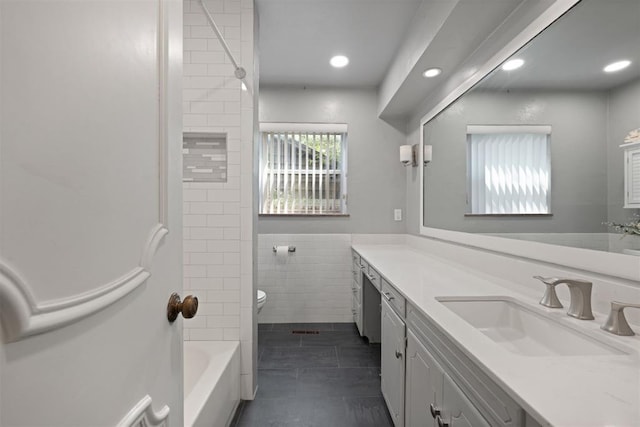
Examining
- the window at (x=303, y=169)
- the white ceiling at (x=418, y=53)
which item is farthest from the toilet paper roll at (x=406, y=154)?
the window at (x=303, y=169)

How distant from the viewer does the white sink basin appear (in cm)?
95

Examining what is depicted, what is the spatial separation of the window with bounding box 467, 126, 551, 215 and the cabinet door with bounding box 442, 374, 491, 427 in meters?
0.91

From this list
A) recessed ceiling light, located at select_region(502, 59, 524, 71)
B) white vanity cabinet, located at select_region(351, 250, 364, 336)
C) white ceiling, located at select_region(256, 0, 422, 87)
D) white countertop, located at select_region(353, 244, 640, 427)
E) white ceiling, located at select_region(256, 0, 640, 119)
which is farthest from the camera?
white vanity cabinet, located at select_region(351, 250, 364, 336)

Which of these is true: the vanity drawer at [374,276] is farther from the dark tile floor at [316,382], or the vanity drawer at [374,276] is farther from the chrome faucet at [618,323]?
the chrome faucet at [618,323]

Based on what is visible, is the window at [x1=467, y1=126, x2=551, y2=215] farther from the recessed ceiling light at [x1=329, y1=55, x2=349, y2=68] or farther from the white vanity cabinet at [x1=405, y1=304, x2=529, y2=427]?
the recessed ceiling light at [x1=329, y1=55, x2=349, y2=68]

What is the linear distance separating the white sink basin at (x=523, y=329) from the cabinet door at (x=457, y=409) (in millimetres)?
366

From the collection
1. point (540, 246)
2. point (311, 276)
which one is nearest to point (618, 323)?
point (540, 246)

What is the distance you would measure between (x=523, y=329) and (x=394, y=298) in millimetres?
578

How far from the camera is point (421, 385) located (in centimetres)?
123

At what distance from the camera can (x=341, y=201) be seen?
3.34m

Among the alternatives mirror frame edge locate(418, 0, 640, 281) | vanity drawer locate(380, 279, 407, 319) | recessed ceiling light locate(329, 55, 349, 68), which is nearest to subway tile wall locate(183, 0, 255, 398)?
vanity drawer locate(380, 279, 407, 319)

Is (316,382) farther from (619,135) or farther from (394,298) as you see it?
(619,135)

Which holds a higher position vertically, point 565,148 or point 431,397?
point 565,148

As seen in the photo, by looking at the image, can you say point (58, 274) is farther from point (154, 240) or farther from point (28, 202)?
point (154, 240)
